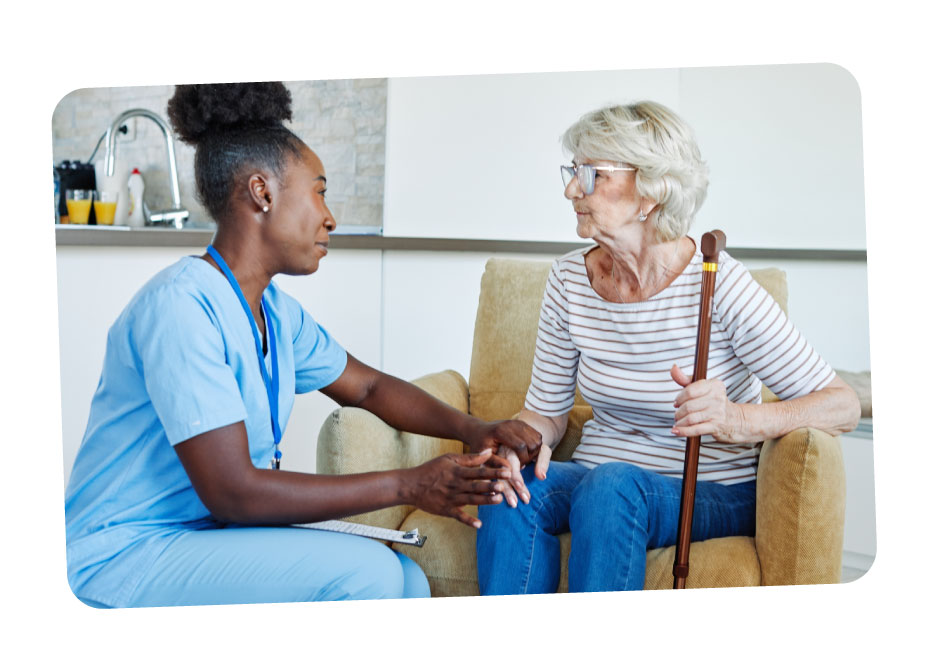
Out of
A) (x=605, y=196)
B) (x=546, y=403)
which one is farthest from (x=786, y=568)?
(x=605, y=196)

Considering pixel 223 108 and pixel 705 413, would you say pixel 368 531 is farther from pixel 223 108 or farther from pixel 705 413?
pixel 223 108

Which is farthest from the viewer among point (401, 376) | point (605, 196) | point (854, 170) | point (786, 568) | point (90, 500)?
point (401, 376)

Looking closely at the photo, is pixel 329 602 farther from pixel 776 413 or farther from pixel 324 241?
pixel 776 413

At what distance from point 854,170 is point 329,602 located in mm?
1467

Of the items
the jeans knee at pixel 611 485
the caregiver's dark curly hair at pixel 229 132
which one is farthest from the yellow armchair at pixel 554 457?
the caregiver's dark curly hair at pixel 229 132

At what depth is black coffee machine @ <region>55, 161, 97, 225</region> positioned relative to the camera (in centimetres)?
232

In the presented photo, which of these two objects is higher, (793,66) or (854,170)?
(793,66)

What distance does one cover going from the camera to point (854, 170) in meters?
2.09

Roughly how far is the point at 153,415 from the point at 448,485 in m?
0.54

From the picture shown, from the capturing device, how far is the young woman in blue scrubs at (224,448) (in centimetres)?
159

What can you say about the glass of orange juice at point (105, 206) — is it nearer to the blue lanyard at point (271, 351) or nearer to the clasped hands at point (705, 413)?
the blue lanyard at point (271, 351)

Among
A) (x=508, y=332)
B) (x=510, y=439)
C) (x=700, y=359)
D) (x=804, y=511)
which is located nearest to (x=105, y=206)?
(x=508, y=332)

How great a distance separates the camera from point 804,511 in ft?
5.86

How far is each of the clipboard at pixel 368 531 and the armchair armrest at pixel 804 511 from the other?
27.3 inches
